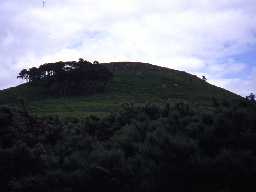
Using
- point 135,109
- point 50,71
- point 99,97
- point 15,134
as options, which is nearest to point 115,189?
point 15,134

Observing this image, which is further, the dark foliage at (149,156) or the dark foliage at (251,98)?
the dark foliage at (251,98)

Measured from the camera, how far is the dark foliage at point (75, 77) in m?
94.9

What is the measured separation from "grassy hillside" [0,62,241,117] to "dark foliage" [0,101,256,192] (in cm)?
5332

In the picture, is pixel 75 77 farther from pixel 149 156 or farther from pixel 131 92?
pixel 149 156

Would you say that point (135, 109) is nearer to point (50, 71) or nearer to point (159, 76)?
point (50, 71)

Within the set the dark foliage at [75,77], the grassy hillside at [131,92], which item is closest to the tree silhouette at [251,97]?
the grassy hillside at [131,92]

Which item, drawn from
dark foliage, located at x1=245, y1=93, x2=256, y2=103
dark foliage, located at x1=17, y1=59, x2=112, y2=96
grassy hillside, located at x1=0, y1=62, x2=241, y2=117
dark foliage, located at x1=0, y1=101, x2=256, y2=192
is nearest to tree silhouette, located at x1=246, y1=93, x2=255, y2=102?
dark foliage, located at x1=245, y1=93, x2=256, y2=103

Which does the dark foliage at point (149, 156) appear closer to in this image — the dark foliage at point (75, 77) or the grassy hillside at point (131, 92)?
the grassy hillside at point (131, 92)

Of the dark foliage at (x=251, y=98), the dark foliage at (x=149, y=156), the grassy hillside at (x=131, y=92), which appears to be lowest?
the dark foliage at (x=149, y=156)

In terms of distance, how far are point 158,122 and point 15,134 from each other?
248 inches

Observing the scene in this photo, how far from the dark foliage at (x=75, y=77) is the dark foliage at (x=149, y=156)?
7054 cm

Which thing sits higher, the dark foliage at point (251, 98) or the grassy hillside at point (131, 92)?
the grassy hillside at point (131, 92)

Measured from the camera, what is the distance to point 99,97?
94.2m

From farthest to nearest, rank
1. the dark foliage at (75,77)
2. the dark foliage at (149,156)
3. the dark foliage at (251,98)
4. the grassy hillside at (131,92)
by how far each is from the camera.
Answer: the dark foliage at (75,77) → the grassy hillside at (131,92) → the dark foliage at (251,98) → the dark foliage at (149,156)
